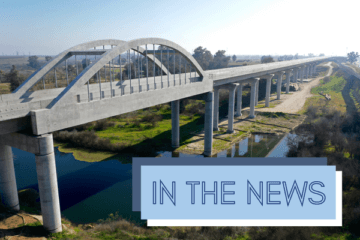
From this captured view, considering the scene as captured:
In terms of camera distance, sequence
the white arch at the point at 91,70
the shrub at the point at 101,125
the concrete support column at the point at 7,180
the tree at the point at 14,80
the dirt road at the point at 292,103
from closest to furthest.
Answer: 1. the white arch at the point at 91,70
2. the concrete support column at the point at 7,180
3. the shrub at the point at 101,125
4. the dirt road at the point at 292,103
5. the tree at the point at 14,80

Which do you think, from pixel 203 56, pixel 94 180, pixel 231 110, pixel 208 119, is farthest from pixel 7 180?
pixel 203 56

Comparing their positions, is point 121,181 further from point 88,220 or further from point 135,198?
point 88,220

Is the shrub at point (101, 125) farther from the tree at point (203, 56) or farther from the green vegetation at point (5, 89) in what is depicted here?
the tree at point (203, 56)

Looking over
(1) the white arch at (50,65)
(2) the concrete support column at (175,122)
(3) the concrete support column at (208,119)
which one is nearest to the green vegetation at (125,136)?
(2) the concrete support column at (175,122)

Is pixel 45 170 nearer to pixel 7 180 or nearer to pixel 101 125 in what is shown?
pixel 7 180

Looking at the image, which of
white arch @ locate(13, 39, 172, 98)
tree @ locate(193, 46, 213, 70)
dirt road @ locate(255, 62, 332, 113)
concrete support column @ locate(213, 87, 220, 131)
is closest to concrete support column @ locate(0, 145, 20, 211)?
white arch @ locate(13, 39, 172, 98)
